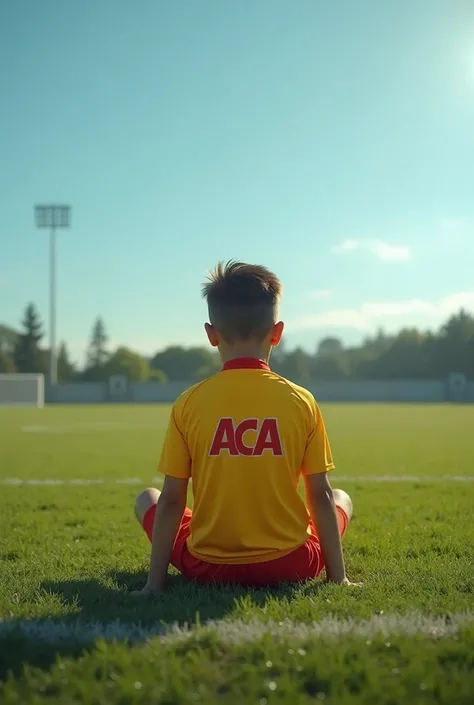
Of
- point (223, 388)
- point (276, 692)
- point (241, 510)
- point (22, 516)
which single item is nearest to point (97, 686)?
point (276, 692)

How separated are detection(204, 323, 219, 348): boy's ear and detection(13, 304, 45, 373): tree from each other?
91.5 m

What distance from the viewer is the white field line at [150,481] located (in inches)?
339

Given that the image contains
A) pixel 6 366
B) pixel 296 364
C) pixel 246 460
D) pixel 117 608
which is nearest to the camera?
pixel 117 608

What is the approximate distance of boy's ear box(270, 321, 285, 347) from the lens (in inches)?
125

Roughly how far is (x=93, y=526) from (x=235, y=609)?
3.08m

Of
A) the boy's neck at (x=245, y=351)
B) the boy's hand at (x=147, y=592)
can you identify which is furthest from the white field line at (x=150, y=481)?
the boy's neck at (x=245, y=351)

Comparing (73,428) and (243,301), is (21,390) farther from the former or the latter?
(243,301)

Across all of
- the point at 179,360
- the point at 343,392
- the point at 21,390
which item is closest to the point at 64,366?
the point at 179,360

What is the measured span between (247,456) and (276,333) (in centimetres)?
56

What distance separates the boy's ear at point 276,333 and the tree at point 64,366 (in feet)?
328

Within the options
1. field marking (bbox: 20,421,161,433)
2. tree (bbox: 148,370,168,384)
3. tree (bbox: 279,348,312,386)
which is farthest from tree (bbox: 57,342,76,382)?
field marking (bbox: 20,421,161,433)

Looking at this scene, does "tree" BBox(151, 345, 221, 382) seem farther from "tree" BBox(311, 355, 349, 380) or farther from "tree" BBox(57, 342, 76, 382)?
"tree" BBox(311, 355, 349, 380)

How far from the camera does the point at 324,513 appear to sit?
10.1 feet

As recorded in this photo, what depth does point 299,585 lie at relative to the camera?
3.17m
